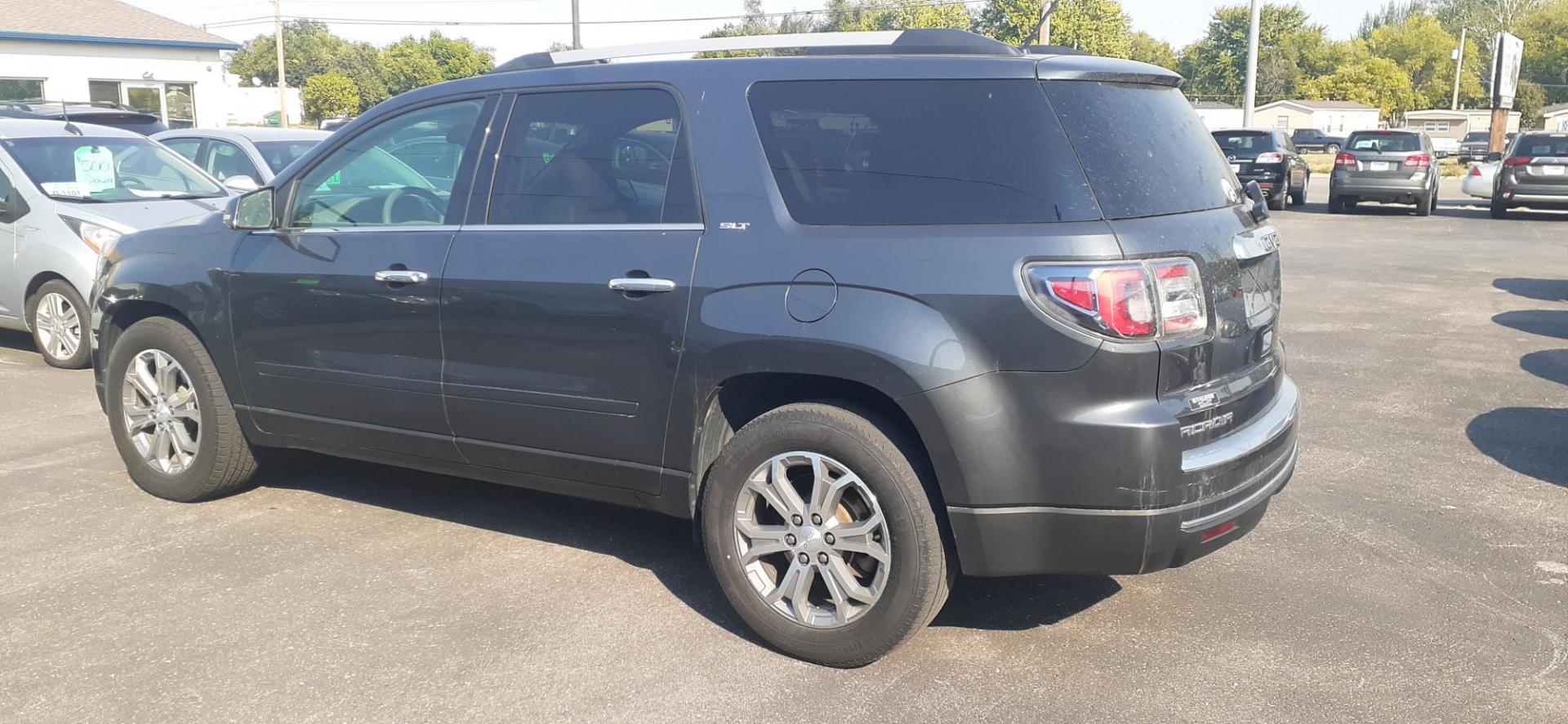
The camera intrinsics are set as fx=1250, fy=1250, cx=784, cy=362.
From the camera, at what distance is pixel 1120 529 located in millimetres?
3428

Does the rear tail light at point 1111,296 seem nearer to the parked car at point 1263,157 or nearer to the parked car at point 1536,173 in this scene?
the parked car at point 1263,157

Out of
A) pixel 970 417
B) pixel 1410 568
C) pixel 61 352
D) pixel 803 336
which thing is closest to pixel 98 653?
pixel 803 336

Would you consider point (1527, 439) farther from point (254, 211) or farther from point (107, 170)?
point (107, 170)

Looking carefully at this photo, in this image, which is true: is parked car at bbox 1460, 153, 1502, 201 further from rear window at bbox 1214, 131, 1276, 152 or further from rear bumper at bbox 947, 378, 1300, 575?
rear bumper at bbox 947, 378, 1300, 575

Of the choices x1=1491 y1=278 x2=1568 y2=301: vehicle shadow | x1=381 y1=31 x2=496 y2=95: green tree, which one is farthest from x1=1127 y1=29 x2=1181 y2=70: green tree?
x1=1491 y1=278 x2=1568 y2=301: vehicle shadow

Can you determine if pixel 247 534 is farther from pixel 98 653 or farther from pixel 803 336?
pixel 803 336

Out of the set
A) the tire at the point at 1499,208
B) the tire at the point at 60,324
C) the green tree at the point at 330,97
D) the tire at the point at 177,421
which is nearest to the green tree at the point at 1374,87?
the green tree at the point at 330,97

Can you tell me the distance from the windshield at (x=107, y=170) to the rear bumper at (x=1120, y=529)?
769cm

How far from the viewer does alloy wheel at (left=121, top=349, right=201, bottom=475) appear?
17.3 feet

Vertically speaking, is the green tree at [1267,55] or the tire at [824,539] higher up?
the green tree at [1267,55]

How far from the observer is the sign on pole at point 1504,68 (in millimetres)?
32406

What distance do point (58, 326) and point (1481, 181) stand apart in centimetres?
2478

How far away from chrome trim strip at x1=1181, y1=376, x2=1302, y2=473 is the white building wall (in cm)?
3201

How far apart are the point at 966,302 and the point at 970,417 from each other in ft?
1.03
